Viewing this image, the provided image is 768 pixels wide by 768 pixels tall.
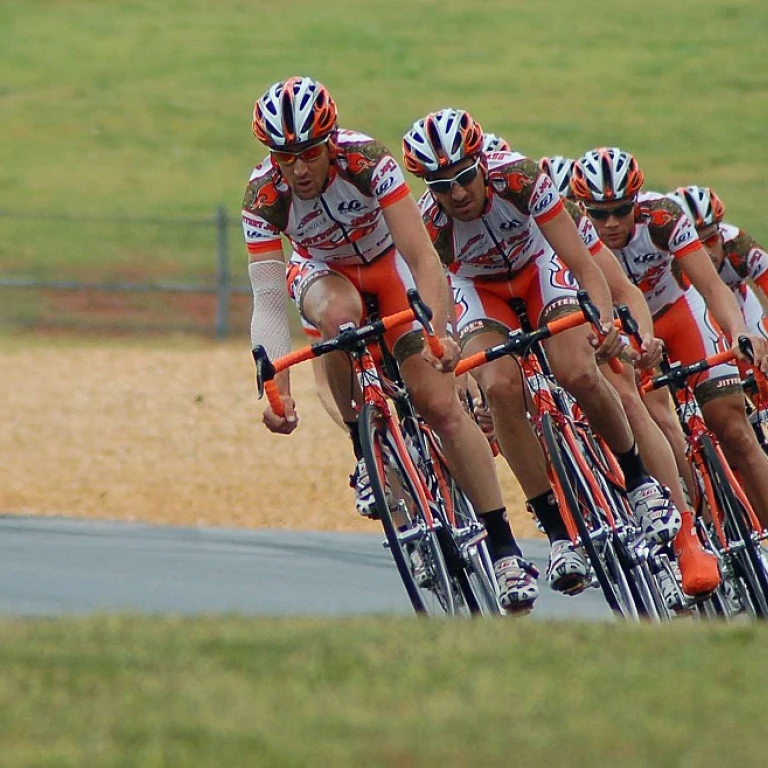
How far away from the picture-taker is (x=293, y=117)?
23.4 feet

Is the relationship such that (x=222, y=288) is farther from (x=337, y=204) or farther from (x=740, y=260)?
(x=337, y=204)

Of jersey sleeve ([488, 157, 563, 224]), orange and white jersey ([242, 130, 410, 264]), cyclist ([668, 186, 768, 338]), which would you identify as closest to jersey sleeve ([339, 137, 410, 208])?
orange and white jersey ([242, 130, 410, 264])

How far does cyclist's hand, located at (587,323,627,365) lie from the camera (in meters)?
7.60

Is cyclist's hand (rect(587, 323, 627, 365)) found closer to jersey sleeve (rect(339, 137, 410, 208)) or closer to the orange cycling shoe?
jersey sleeve (rect(339, 137, 410, 208))

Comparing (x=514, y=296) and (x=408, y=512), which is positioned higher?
(x=514, y=296)

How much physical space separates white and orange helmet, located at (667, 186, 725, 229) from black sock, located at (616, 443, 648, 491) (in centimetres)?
234

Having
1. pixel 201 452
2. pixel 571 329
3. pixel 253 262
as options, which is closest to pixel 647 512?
pixel 571 329

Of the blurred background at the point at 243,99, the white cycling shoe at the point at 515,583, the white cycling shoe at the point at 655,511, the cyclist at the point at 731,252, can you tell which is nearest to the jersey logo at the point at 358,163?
the white cycling shoe at the point at 515,583

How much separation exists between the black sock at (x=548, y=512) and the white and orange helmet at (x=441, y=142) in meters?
1.67

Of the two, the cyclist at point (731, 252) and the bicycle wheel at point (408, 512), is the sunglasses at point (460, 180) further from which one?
the cyclist at point (731, 252)

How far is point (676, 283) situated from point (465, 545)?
3158 millimetres

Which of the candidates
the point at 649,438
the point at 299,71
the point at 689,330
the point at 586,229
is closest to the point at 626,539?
the point at 649,438

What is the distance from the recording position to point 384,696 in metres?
4.50

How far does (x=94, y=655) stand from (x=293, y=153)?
2.84m
